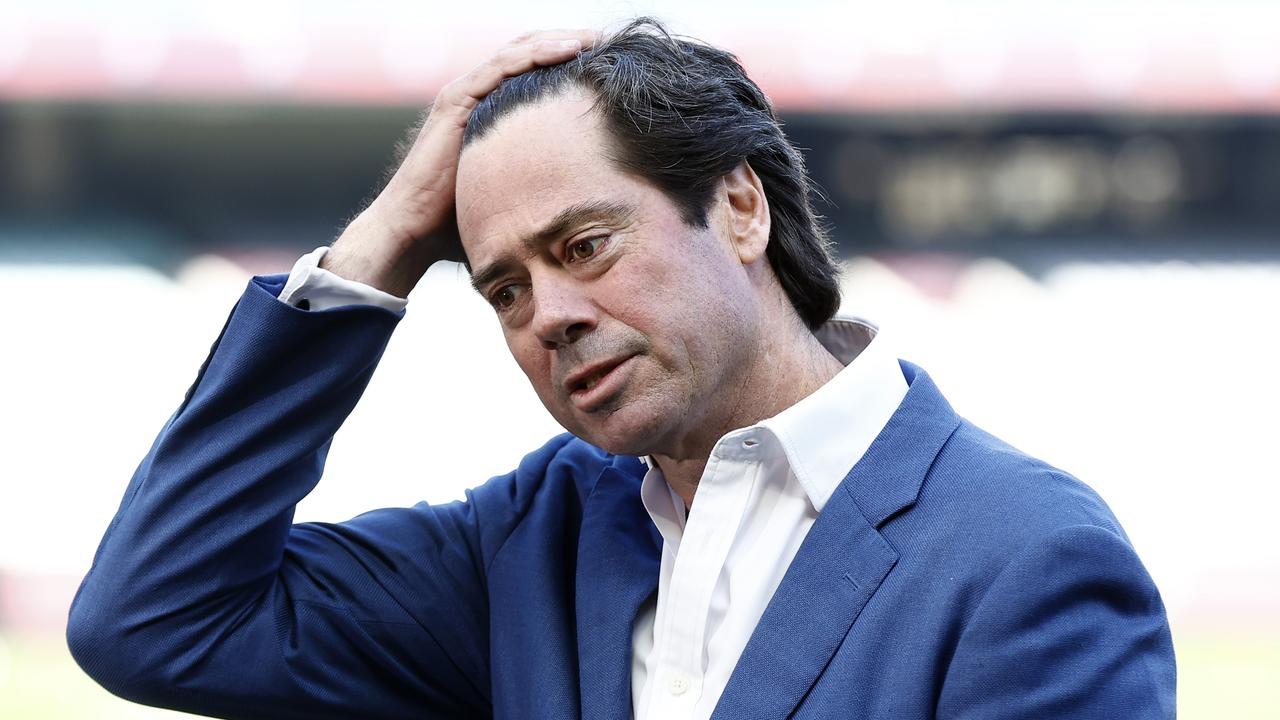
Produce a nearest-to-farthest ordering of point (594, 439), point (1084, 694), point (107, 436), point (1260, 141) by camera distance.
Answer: point (1084, 694) → point (594, 439) → point (107, 436) → point (1260, 141)

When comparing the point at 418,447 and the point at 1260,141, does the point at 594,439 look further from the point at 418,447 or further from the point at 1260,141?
the point at 1260,141

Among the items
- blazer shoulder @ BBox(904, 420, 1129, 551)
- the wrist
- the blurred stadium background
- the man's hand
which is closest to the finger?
the man's hand

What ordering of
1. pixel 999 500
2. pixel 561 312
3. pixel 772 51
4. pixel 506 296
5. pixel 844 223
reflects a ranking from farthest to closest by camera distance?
pixel 844 223 → pixel 772 51 → pixel 506 296 → pixel 561 312 → pixel 999 500

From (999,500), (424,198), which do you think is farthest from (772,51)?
(999,500)

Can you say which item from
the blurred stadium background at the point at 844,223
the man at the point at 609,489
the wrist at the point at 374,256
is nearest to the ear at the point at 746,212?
the man at the point at 609,489

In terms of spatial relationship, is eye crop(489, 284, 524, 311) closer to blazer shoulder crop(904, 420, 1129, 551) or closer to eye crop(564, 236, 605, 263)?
eye crop(564, 236, 605, 263)

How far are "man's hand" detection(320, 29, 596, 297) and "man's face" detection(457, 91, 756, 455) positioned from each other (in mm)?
112

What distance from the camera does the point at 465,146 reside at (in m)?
1.57

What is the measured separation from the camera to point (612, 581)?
5.00 ft

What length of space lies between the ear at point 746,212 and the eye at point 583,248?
0.19m

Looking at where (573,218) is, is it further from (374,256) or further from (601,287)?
(374,256)

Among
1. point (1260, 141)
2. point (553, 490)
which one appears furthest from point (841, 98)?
point (553, 490)

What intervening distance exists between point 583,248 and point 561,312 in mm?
74

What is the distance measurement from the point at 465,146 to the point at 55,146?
6.86 m
